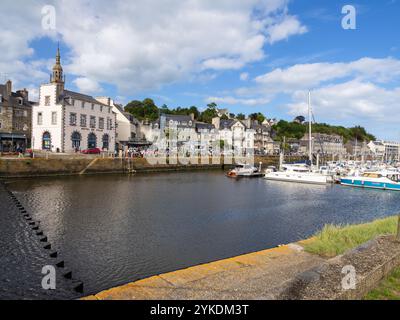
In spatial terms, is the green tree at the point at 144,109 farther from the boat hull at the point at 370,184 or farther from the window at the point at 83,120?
the boat hull at the point at 370,184

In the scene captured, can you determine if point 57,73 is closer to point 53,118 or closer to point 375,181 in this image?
point 53,118

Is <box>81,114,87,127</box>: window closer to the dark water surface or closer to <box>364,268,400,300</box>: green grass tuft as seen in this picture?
the dark water surface

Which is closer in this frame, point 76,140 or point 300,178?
point 300,178

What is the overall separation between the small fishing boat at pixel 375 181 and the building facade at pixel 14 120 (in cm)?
5660

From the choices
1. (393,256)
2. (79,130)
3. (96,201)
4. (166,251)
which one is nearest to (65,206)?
(96,201)

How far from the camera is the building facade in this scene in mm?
52938

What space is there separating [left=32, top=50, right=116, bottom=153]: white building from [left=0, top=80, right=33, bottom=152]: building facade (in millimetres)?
3004

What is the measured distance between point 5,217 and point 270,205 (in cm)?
2032

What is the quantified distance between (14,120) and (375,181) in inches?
2445

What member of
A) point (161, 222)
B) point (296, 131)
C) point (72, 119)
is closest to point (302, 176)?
point (161, 222)

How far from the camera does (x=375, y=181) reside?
139ft

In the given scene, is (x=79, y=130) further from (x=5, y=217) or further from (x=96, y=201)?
(x=5, y=217)

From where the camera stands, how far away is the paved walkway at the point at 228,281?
6.35m
